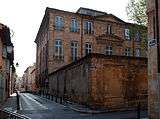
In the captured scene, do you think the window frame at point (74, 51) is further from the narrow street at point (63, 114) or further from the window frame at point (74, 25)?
the narrow street at point (63, 114)

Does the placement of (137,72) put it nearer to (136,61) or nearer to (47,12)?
(136,61)

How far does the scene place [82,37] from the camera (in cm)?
4528

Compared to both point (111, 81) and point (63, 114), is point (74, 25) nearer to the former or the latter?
point (111, 81)

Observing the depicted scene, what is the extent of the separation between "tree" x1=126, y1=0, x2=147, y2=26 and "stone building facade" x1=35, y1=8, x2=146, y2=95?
4.50 meters

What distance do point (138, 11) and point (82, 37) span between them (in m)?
13.1

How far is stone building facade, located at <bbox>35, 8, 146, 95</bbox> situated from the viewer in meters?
43.3

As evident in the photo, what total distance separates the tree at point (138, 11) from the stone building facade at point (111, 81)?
9.48 metres

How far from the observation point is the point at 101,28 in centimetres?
4731

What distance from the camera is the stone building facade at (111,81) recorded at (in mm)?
22734

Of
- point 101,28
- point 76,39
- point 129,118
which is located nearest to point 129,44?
point 101,28

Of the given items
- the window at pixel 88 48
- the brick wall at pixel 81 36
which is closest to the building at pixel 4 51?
the brick wall at pixel 81 36

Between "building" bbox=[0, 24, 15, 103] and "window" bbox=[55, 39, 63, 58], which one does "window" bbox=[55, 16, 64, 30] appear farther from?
"building" bbox=[0, 24, 15, 103]

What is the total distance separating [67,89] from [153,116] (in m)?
17.1

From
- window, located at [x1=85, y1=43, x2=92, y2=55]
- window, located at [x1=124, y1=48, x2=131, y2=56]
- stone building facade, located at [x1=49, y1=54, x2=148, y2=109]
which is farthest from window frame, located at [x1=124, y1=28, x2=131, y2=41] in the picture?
stone building facade, located at [x1=49, y1=54, x2=148, y2=109]
